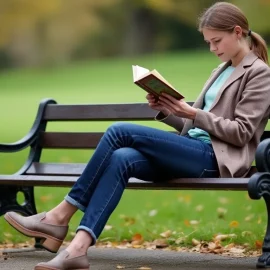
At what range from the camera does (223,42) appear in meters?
4.55

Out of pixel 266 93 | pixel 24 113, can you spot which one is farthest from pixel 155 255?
pixel 24 113

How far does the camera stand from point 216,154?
439 cm

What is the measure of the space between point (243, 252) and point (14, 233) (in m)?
2.12

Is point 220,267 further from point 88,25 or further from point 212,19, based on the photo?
point 88,25

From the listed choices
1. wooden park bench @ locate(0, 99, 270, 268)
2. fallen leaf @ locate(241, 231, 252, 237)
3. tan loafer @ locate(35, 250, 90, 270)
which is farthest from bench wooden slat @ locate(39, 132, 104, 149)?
tan loafer @ locate(35, 250, 90, 270)

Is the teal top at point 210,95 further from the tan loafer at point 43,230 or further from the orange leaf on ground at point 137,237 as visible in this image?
the orange leaf on ground at point 137,237

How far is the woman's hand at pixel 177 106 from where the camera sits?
4.32 metres

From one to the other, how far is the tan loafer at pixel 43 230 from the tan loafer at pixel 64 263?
1.22 feet

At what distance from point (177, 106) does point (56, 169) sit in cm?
148

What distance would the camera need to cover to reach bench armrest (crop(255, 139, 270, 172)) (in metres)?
4.13

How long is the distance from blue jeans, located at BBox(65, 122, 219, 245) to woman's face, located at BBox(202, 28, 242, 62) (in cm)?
53

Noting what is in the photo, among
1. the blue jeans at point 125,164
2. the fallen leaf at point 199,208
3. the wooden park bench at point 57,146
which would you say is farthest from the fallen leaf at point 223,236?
the fallen leaf at point 199,208

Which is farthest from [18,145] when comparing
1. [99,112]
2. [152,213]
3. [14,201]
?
[152,213]

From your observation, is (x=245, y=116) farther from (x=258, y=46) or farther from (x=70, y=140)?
(x=70, y=140)
